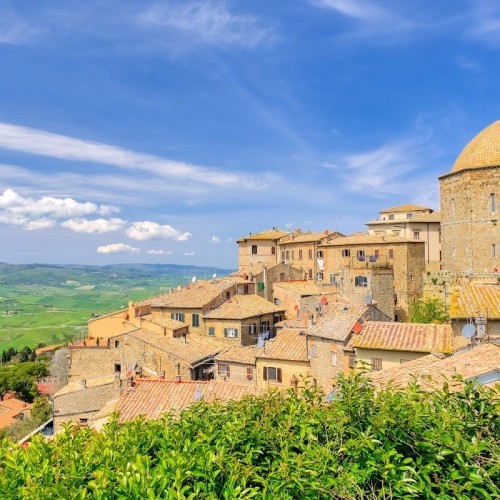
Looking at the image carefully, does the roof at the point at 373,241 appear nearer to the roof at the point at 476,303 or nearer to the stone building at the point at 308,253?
the stone building at the point at 308,253

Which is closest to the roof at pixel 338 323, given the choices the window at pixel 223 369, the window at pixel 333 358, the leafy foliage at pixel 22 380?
the window at pixel 333 358

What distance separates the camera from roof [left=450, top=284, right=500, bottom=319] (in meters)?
19.0

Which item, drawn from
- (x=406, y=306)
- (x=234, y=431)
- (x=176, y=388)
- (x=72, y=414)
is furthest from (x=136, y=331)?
(x=234, y=431)

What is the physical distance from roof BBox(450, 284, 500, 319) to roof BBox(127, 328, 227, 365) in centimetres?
2132

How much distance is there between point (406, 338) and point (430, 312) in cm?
1559

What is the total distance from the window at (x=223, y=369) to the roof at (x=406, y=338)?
13423 millimetres

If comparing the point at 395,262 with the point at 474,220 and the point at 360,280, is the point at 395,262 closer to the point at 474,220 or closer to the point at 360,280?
the point at 360,280

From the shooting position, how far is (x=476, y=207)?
4062 cm

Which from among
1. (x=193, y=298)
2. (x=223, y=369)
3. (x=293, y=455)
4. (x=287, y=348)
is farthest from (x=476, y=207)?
(x=293, y=455)

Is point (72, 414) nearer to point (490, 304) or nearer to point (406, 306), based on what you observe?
point (490, 304)

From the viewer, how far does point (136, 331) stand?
38.8 meters

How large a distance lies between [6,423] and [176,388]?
3022cm

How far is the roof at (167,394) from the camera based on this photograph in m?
22.8

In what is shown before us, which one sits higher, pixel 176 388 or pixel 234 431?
pixel 234 431
